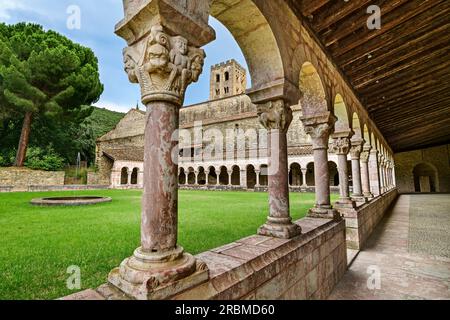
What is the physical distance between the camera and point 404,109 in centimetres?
679

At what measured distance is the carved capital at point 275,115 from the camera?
7.91ft

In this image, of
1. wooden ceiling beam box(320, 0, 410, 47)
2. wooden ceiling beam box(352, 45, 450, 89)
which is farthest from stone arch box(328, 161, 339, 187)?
wooden ceiling beam box(320, 0, 410, 47)

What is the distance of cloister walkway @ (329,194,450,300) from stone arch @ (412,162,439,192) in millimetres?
17589

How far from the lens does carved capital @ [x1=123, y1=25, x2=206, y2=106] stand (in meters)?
1.27

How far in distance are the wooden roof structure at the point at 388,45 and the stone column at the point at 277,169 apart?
52.1 inches

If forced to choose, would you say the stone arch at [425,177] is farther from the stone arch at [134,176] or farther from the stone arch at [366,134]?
the stone arch at [134,176]

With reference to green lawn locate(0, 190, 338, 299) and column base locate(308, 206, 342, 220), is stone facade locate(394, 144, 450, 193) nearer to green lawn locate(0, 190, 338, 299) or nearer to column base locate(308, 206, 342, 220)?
green lawn locate(0, 190, 338, 299)

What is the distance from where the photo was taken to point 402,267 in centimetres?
333

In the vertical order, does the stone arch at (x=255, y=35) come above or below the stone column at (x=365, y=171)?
above

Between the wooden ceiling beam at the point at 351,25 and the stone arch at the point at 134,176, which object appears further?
the stone arch at the point at 134,176

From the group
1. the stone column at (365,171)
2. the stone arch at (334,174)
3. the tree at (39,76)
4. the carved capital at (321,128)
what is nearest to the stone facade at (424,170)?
the stone arch at (334,174)

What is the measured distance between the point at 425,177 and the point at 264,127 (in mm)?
24669

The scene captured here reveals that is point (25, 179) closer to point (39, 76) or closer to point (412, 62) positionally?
point (39, 76)
